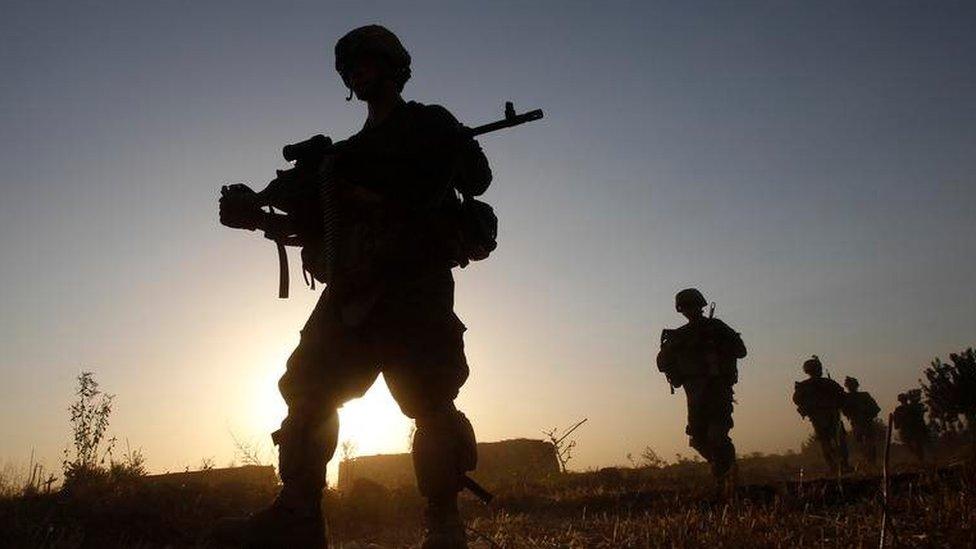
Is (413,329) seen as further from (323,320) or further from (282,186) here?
(282,186)

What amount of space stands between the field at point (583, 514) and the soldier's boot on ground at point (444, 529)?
90 mm

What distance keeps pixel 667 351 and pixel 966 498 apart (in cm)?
552

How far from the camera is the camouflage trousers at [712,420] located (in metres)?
8.12

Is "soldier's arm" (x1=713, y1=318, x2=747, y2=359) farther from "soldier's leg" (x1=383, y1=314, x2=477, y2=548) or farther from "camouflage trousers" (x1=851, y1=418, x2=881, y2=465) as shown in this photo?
"camouflage trousers" (x1=851, y1=418, x2=881, y2=465)

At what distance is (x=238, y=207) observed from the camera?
3.13m

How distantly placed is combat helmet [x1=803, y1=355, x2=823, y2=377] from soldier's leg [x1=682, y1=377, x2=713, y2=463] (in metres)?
7.95

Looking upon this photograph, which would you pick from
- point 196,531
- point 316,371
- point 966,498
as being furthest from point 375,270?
point 196,531

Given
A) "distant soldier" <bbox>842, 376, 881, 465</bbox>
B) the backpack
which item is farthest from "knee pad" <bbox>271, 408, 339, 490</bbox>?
"distant soldier" <bbox>842, 376, 881, 465</bbox>

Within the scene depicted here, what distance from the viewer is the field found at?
3025 millimetres

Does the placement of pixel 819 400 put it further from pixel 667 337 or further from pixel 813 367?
pixel 667 337

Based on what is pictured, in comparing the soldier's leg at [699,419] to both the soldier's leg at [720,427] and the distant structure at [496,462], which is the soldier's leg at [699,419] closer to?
the soldier's leg at [720,427]

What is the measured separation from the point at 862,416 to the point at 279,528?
747 inches

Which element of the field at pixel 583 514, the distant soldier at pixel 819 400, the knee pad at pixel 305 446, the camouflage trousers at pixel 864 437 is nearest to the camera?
the knee pad at pixel 305 446

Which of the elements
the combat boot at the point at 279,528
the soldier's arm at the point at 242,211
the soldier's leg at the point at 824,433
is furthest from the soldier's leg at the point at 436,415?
the soldier's leg at the point at 824,433
